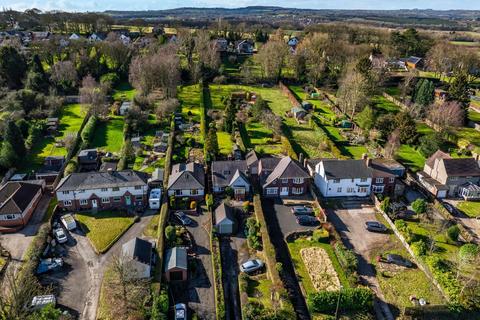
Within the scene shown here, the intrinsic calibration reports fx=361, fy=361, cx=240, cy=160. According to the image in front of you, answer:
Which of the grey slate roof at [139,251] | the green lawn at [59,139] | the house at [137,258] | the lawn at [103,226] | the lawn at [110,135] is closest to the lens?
the house at [137,258]

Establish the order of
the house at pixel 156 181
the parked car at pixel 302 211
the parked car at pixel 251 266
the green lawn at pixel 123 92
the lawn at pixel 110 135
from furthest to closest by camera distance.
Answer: the green lawn at pixel 123 92 < the lawn at pixel 110 135 < the house at pixel 156 181 < the parked car at pixel 302 211 < the parked car at pixel 251 266

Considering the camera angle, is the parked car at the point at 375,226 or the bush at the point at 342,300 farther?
the parked car at the point at 375,226

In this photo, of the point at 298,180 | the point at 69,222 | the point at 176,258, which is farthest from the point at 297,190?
the point at 69,222

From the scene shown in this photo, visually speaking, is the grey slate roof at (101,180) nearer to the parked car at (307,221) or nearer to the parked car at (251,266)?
the parked car at (251,266)

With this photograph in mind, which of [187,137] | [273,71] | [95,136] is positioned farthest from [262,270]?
[273,71]

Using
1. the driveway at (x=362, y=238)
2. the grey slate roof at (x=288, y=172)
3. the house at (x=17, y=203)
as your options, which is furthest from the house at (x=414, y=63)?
the house at (x=17, y=203)

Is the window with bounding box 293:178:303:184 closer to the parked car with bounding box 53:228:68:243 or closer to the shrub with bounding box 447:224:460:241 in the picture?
the shrub with bounding box 447:224:460:241

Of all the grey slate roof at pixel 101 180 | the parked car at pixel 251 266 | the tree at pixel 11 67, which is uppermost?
the tree at pixel 11 67
